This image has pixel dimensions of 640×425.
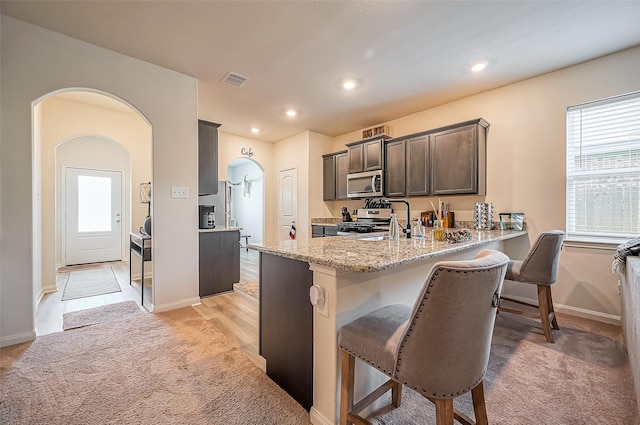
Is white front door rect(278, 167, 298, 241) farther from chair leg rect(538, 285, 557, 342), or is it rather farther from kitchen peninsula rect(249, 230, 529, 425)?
chair leg rect(538, 285, 557, 342)

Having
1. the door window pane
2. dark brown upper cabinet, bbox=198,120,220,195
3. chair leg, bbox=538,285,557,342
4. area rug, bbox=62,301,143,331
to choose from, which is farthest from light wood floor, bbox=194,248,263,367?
the door window pane

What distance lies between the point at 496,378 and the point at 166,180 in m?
3.46

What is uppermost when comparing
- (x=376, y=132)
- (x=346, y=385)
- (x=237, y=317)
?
(x=376, y=132)

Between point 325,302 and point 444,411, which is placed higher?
point 325,302

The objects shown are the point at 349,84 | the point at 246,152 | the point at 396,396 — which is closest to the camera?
the point at 396,396

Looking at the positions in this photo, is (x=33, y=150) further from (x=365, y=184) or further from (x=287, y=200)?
(x=365, y=184)

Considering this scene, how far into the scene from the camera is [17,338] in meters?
2.11

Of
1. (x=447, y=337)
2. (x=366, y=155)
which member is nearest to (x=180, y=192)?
(x=366, y=155)

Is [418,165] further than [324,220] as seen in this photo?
No

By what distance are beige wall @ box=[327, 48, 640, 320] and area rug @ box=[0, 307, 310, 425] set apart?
3.15 metres

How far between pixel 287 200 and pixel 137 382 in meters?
4.24

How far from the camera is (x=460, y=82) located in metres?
3.10

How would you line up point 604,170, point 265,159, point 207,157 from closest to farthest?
point 604,170 → point 207,157 → point 265,159

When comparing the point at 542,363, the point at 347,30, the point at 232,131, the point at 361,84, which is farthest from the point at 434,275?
the point at 232,131
